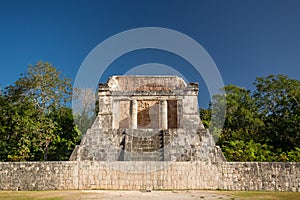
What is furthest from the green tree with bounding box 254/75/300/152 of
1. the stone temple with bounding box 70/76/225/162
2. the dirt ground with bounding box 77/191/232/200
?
the dirt ground with bounding box 77/191/232/200

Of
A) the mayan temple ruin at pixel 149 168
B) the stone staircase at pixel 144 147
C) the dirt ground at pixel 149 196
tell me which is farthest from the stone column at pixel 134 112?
the dirt ground at pixel 149 196

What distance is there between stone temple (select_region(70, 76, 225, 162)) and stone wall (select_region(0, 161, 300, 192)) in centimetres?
109

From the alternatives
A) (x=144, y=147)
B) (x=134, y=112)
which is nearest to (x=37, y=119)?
(x=134, y=112)

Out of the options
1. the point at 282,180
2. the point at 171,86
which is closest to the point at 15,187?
the point at 282,180

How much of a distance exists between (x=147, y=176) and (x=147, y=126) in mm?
8051

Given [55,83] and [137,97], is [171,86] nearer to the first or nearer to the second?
[137,97]

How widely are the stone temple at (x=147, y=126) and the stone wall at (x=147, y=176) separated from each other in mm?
1087

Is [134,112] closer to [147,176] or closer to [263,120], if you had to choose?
[147,176]

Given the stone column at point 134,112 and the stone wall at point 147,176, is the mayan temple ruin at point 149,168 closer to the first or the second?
the stone wall at point 147,176

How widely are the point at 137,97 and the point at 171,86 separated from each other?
3410 mm

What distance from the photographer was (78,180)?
27.4 ft

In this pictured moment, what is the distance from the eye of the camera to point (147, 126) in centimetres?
1631

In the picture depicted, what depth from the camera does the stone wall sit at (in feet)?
27.1

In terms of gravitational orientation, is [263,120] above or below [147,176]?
above
